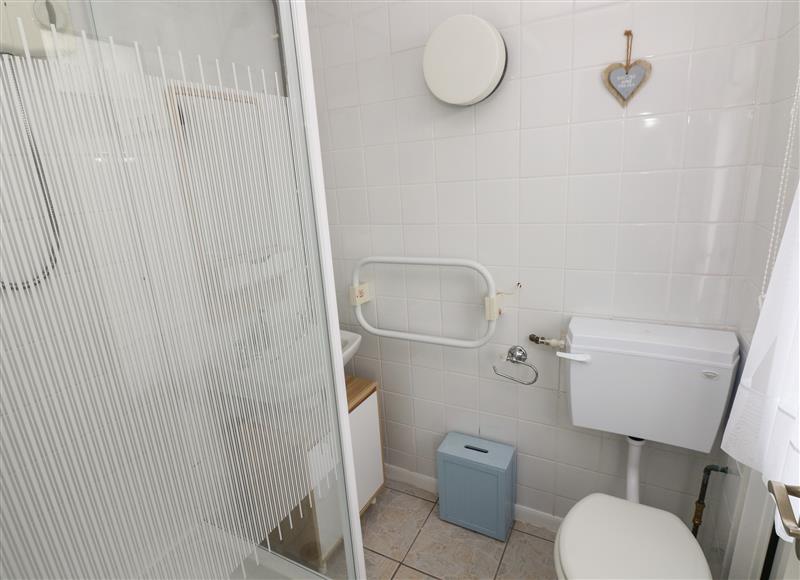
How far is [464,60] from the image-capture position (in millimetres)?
1331

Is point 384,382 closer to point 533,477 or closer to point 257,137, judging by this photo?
point 533,477

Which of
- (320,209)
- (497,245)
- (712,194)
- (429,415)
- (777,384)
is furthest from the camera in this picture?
(429,415)

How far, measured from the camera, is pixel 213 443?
2.49ft

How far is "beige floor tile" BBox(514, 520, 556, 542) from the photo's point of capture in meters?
1.69

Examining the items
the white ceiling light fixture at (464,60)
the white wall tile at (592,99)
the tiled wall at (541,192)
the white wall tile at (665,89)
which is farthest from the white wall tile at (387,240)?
the white wall tile at (665,89)

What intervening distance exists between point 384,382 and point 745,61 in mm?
1598

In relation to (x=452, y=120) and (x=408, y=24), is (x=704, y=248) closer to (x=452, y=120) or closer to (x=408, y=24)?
(x=452, y=120)

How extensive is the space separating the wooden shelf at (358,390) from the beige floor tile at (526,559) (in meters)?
0.78

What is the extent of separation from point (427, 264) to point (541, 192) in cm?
48

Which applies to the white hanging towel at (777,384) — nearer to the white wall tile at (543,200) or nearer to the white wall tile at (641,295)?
the white wall tile at (641,295)

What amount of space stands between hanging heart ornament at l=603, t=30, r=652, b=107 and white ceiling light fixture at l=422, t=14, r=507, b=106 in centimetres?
31

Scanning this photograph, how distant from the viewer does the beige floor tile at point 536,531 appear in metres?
1.69

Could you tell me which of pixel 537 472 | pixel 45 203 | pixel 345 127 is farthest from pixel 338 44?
pixel 537 472

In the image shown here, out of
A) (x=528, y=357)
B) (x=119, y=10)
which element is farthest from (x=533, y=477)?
(x=119, y=10)
